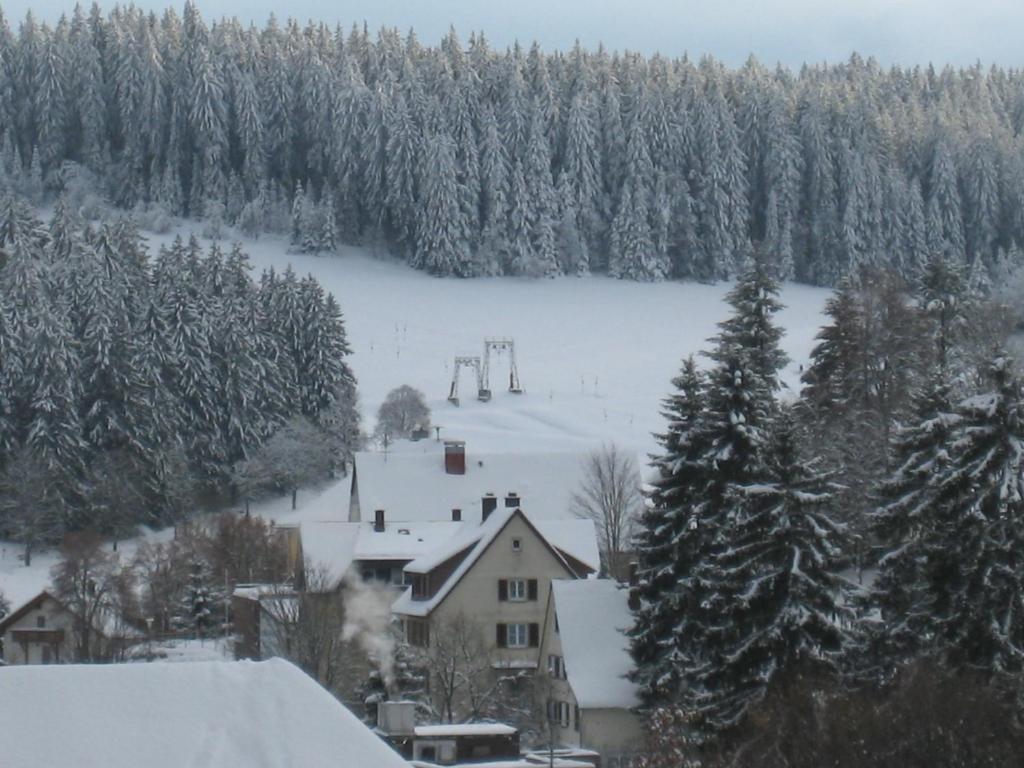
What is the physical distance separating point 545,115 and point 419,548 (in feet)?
290

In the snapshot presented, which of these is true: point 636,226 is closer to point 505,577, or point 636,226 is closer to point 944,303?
point 944,303

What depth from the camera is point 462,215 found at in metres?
130

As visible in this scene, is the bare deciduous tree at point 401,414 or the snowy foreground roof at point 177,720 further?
the bare deciduous tree at point 401,414

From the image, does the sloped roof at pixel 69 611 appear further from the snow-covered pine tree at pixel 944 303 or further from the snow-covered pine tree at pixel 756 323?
the snow-covered pine tree at pixel 944 303

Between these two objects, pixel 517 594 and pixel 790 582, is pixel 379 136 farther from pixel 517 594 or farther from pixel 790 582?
pixel 790 582

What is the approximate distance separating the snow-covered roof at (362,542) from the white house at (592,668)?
10409 millimetres

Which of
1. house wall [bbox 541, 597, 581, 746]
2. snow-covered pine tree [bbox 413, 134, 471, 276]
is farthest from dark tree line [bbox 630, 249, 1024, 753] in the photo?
snow-covered pine tree [bbox 413, 134, 471, 276]

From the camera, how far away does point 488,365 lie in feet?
322

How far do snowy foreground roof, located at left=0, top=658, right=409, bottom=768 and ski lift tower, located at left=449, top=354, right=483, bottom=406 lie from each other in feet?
235

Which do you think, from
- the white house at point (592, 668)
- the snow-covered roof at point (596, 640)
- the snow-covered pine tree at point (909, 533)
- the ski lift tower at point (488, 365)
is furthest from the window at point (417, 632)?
Result: the ski lift tower at point (488, 365)

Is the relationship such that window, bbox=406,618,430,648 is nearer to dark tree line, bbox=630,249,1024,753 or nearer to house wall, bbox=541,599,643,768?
house wall, bbox=541,599,643,768

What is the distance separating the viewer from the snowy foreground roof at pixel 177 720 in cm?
1794

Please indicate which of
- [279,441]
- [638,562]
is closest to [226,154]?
[279,441]

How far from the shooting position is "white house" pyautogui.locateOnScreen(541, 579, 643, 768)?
39878 millimetres
